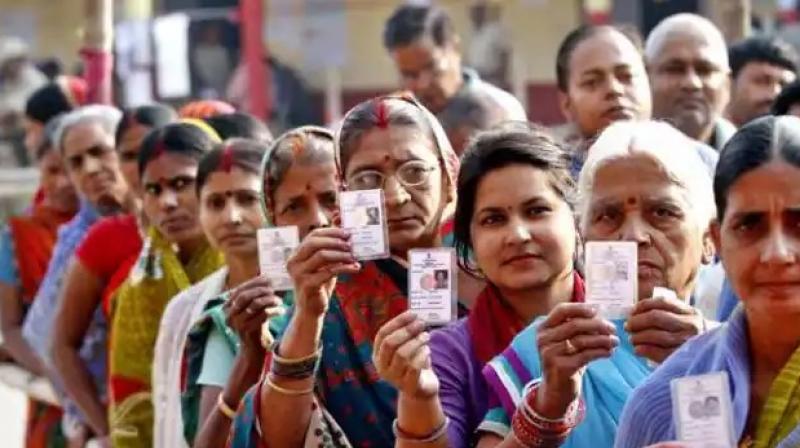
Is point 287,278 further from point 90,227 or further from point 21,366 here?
point 21,366

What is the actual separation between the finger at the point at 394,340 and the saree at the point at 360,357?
70 cm

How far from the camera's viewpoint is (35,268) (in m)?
8.88

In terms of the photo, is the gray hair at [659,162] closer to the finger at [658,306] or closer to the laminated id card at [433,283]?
the laminated id card at [433,283]

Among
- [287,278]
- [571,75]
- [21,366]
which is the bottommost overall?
[21,366]

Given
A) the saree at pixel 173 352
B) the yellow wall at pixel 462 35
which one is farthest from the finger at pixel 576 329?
the yellow wall at pixel 462 35

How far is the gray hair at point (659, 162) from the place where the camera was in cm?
435

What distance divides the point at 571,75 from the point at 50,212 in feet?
9.41

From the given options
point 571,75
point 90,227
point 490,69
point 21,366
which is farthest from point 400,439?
point 490,69

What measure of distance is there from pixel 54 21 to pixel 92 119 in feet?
44.0

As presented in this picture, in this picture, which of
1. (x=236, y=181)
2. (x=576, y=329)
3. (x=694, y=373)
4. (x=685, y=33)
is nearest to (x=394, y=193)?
(x=576, y=329)

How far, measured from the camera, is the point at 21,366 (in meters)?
9.02

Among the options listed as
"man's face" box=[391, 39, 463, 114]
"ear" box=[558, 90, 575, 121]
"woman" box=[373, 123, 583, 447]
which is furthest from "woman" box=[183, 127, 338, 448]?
"man's face" box=[391, 39, 463, 114]

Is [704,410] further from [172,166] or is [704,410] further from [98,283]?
[98,283]

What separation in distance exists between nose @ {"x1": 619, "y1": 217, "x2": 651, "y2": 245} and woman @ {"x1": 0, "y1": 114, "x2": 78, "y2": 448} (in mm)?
4758
